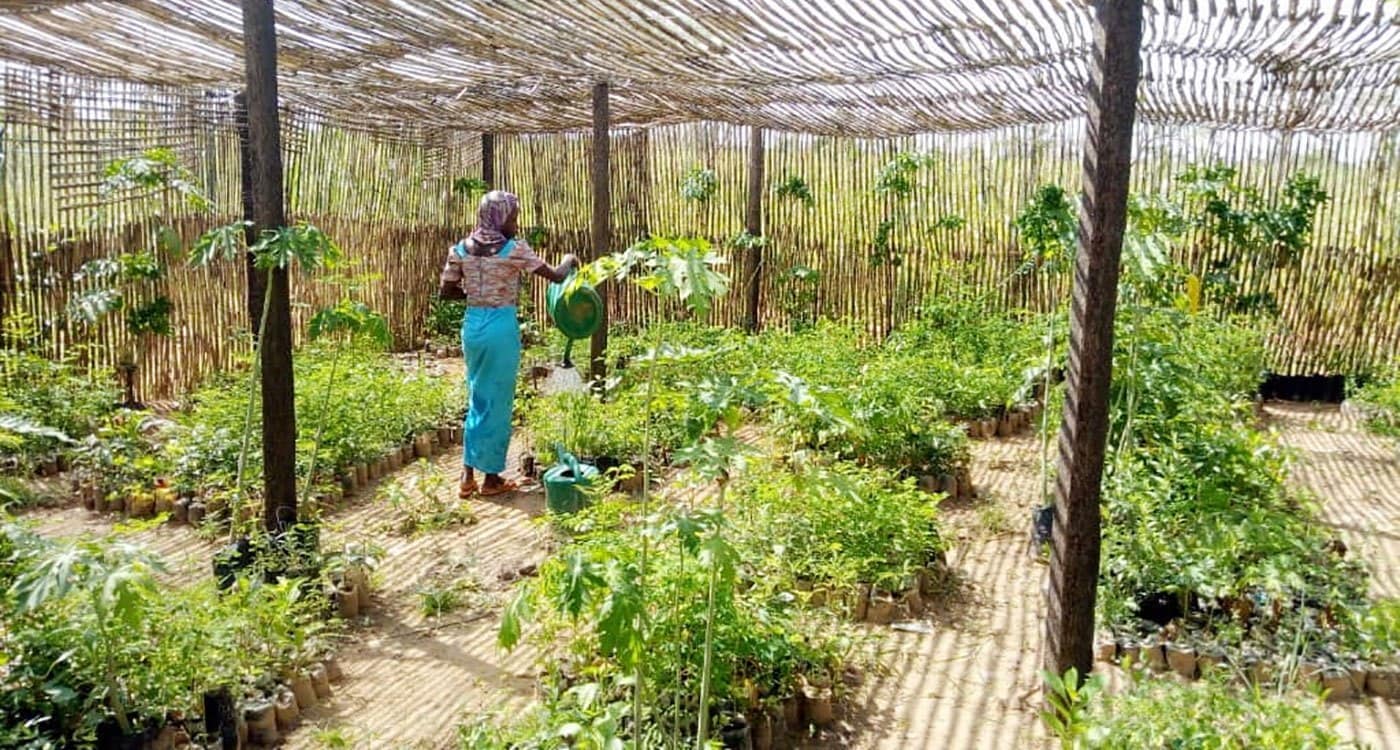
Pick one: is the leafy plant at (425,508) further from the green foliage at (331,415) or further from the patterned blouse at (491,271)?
the patterned blouse at (491,271)

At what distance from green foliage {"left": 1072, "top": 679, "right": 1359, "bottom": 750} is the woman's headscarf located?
4515 mm

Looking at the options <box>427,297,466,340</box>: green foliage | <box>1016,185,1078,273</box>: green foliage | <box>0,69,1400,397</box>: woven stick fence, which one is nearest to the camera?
<box>1016,185,1078,273</box>: green foliage

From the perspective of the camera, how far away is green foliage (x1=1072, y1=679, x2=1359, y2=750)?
273cm

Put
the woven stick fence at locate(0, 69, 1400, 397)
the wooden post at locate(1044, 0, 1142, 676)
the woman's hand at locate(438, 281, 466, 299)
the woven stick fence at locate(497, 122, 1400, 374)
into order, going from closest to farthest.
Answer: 1. the wooden post at locate(1044, 0, 1142, 676)
2. the woman's hand at locate(438, 281, 466, 299)
3. the woven stick fence at locate(0, 69, 1400, 397)
4. the woven stick fence at locate(497, 122, 1400, 374)

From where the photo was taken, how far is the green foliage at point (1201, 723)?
107 inches

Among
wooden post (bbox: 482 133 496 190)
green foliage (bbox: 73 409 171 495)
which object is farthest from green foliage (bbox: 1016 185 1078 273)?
wooden post (bbox: 482 133 496 190)

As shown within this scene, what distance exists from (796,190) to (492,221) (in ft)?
15.6

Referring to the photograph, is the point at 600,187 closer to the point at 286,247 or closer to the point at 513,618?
the point at 286,247

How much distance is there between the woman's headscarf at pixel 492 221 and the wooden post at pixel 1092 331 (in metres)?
4.01

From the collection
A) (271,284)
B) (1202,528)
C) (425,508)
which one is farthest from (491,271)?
(1202,528)

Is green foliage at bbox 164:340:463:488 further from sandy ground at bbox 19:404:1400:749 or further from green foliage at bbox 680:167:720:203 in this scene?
green foliage at bbox 680:167:720:203

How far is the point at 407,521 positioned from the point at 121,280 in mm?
3699

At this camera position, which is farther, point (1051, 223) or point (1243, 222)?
point (1243, 222)

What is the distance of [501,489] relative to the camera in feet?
22.1
